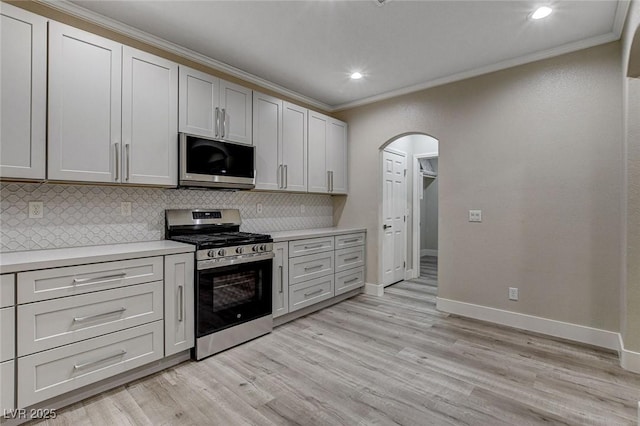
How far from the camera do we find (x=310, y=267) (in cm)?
365

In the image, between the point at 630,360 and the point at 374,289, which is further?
the point at 374,289

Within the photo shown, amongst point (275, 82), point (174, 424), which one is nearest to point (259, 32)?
point (275, 82)

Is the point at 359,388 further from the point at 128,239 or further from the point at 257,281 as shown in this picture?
the point at 128,239

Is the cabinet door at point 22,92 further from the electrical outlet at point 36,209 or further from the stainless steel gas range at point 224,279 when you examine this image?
the stainless steel gas range at point 224,279

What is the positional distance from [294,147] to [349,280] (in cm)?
193

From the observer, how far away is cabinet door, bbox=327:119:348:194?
4.43 meters

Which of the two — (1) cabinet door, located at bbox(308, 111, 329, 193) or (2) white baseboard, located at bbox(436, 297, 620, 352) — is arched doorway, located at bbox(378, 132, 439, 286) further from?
(2) white baseboard, located at bbox(436, 297, 620, 352)

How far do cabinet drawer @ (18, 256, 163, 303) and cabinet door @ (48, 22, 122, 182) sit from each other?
2.28 ft

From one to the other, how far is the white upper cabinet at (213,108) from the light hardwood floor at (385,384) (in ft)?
6.77

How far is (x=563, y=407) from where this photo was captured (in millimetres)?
2012

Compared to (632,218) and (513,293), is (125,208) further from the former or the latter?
(632,218)

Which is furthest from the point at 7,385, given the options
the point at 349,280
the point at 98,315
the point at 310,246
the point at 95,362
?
the point at 349,280

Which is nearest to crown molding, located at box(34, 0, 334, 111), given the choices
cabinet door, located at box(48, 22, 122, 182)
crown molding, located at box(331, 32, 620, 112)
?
cabinet door, located at box(48, 22, 122, 182)

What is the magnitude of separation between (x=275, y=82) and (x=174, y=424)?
3550mm
